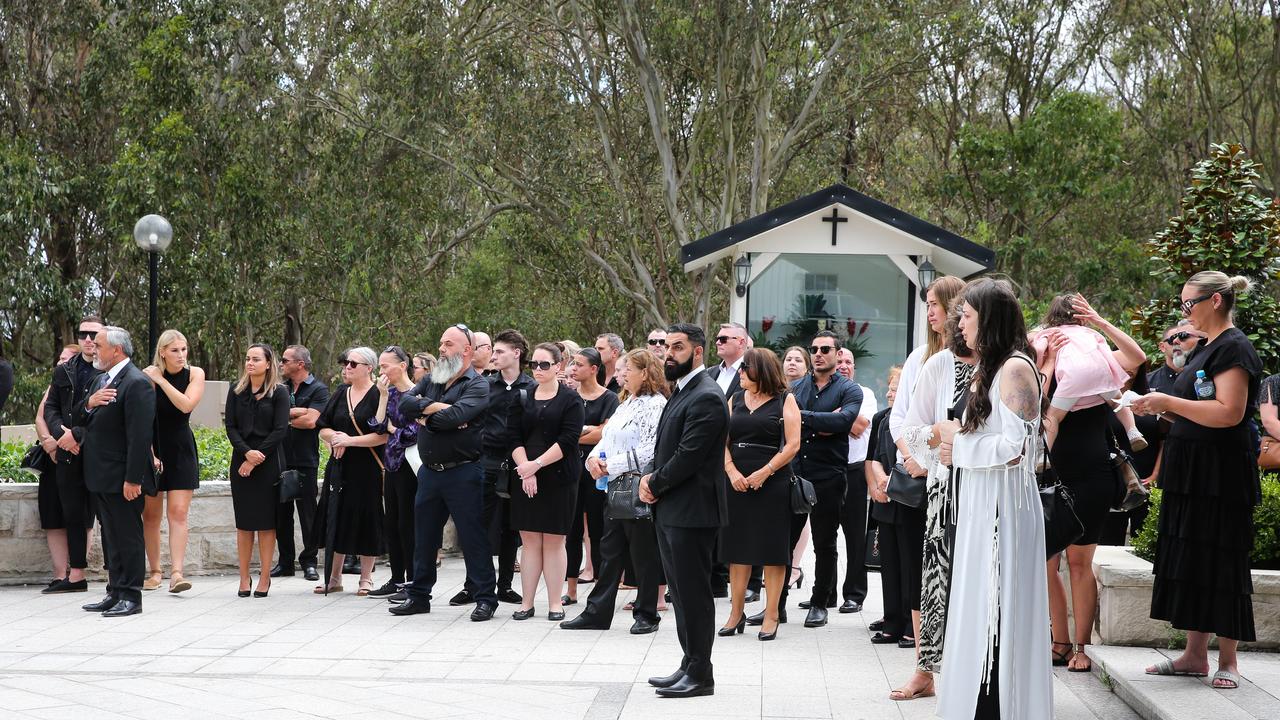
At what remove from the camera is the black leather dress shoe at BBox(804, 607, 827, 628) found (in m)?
9.00

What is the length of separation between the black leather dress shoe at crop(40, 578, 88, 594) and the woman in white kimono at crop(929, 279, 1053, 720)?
24.5 ft

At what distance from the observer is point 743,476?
27.9ft

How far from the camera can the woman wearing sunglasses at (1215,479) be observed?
6121mm

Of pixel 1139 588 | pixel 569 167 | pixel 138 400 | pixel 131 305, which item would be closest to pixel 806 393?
pixel 1139 588

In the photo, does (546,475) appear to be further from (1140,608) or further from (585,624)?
(1140,608)

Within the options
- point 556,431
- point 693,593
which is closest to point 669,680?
point 693,593

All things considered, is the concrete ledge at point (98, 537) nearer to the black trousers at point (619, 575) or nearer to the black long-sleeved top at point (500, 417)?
the black long-sleeved top at point (500, 417)

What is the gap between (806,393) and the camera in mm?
9367

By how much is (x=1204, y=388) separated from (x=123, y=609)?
709 centimetres

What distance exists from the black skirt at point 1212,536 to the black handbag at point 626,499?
298 cm

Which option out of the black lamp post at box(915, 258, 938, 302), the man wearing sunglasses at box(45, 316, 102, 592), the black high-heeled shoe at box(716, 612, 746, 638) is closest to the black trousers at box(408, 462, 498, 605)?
the black high-heeled shoe at box(716, 612, 746, 638)

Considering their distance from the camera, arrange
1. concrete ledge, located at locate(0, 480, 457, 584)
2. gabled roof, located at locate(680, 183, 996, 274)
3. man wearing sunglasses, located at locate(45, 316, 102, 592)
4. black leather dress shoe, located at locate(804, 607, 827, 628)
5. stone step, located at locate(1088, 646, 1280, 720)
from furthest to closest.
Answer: gabled roof, located at locate(680, 183, 996, 274), concrete ledge, located at locate(0, 480, 457, 584), man wearing sunglasses, located at locate(45, 316, 102, 592), black leather dress shoe, located at locate(804, 607, 827, 628), stone step, located at locate(1088, 646, 1280, 720)

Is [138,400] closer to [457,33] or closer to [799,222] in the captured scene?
[799,222]

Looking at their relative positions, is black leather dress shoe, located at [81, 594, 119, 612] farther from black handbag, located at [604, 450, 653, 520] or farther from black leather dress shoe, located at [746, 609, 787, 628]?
black leather dress shoe, located at [746, 609, 787, 628]
